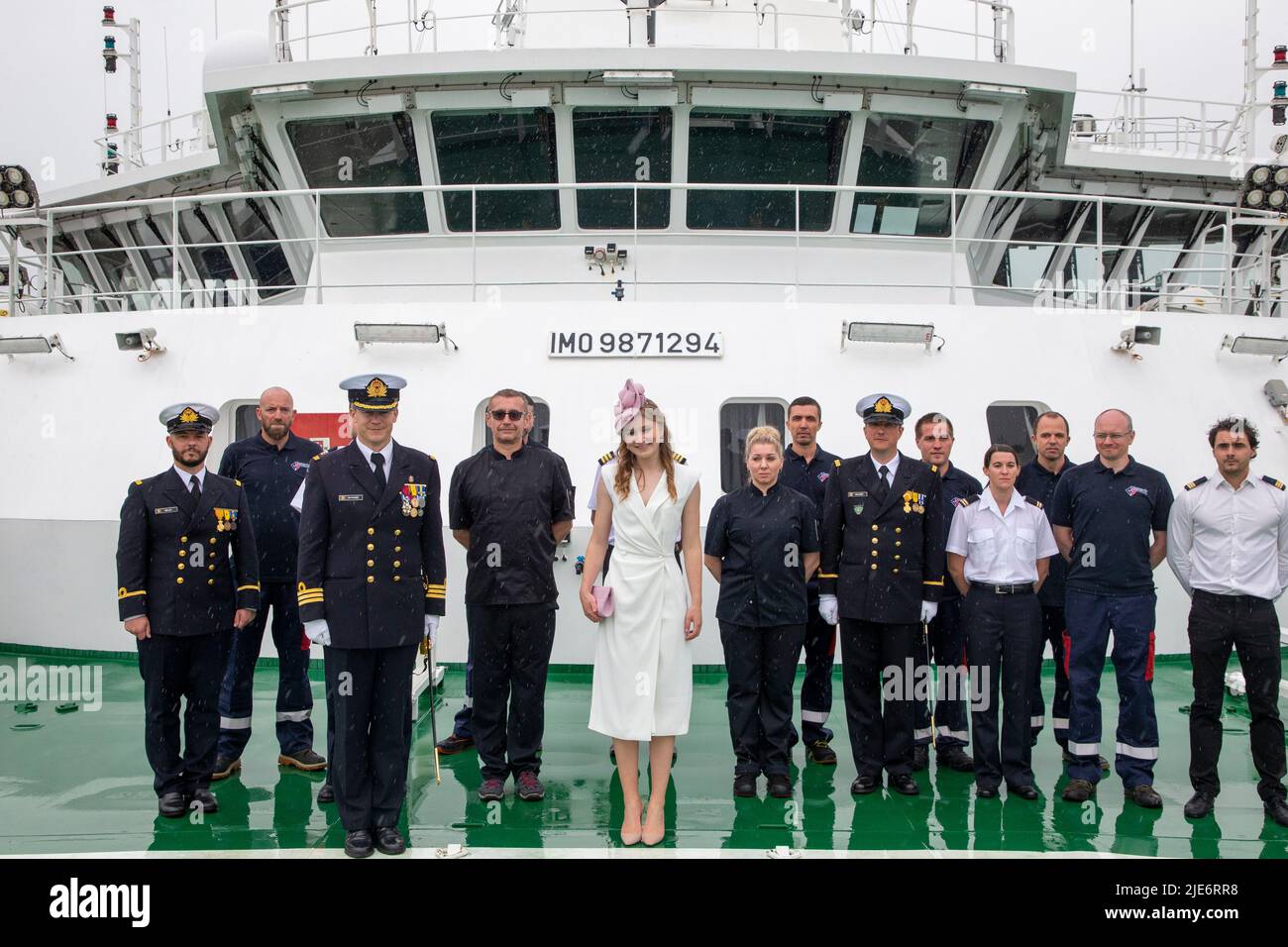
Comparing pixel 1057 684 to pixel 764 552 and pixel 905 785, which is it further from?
pixel 764 552

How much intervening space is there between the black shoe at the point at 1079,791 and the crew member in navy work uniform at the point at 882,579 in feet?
2.37

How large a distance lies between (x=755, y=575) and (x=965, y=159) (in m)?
5.63

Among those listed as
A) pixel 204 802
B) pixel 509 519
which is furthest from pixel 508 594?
pixel 204 802

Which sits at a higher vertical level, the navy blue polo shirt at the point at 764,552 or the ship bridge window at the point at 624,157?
the ship bridge window at the point at 624,157

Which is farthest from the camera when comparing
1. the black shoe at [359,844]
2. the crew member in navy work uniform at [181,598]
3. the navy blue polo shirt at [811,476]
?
the navy blue polo shirt at [811,476]

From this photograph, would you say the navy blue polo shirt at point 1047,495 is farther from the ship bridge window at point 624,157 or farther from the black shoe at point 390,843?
the ship bridge window at point 624,157

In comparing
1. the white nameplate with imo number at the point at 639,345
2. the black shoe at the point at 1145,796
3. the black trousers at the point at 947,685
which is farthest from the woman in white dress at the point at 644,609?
Result: the white nameplate with imo number at the point at 639,345

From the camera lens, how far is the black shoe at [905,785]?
15.9 feet

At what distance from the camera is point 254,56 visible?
12188 millimetres

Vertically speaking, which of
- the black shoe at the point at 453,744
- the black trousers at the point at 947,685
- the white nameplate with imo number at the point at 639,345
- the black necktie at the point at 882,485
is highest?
the white nameplate with imo number at the point at 639,345

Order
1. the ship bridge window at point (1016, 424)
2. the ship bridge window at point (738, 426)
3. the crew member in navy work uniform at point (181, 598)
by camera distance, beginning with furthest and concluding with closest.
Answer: the ship bridge window at point (1016, 424) < the ship bridge window at point (738, 426) < the crew member in navy work uniform at point (181, 598)

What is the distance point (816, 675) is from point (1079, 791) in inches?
55.4

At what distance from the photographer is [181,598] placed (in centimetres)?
459

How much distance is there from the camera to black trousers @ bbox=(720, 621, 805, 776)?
486 cm
